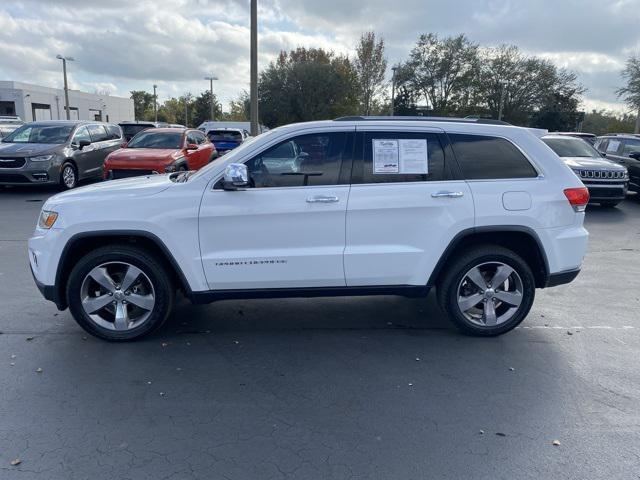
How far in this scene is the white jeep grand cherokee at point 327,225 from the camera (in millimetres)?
4164

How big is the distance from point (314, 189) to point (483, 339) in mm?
2023

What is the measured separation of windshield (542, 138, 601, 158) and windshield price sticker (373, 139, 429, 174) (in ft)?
32.8

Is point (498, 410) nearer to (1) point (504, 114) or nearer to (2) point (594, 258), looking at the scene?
(2) point (594, 258)

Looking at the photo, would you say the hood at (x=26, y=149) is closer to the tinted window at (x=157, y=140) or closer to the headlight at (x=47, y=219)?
the tinted window at (x=157, y=140)

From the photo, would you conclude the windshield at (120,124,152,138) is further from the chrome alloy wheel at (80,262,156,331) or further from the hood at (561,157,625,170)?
the chrome alloy wheel at (80,262,156,331)

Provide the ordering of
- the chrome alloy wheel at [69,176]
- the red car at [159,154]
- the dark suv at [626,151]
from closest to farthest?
the red car at [159,154], the chrome alloy wheel at [69,176], the dark suv at [626,151]

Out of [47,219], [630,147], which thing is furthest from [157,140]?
[630,147]

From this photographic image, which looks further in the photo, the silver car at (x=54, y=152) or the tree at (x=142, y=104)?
the tree at (x=142, y=104)

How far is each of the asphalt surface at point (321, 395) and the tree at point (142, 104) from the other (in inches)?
4256

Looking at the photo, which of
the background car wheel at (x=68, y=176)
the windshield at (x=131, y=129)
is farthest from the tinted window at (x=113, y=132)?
the windshield at (x=131, y=129)

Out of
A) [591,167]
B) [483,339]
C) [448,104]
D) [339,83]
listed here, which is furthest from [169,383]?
[448,104]

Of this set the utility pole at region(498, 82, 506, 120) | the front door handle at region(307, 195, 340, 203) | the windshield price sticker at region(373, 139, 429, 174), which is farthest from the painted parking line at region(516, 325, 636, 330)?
the utility pole at region(498, 82, 506, 120)

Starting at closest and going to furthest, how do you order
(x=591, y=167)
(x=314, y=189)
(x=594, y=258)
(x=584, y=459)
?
(x=584, y=459)
(x=314, y=189)
(x=594, y=258)
(x=591, y=167)

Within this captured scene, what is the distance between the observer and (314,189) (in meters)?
4.22
